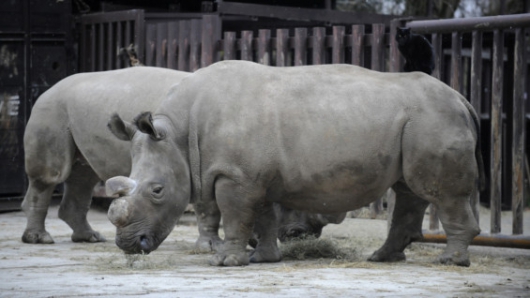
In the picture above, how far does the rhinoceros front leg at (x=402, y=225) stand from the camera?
26.2ft

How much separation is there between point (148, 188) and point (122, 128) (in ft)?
1.74

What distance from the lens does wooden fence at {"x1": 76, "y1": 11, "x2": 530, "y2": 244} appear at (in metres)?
8.70

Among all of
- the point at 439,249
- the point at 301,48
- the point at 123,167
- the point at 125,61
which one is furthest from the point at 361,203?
the point at 125,61

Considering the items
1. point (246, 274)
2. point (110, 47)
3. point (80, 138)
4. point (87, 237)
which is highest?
point (110, 47)

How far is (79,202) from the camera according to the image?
956 cm

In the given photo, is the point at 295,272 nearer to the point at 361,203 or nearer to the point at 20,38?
the point at 361,203

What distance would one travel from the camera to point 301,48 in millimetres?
10375

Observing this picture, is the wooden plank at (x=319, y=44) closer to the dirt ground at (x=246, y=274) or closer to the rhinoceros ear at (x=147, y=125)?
the dirt ground at (x=246, y=274)

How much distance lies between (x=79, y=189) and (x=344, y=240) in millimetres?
2426

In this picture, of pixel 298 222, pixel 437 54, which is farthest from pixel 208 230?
pixel 437 54

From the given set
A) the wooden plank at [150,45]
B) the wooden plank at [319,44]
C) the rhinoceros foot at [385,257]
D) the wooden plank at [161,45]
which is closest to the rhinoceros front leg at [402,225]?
the rhinoceros foot at [385,257]

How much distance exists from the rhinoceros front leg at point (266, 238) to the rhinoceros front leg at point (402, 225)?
2.44 ft

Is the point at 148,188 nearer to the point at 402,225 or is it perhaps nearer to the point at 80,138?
the point at 80,138

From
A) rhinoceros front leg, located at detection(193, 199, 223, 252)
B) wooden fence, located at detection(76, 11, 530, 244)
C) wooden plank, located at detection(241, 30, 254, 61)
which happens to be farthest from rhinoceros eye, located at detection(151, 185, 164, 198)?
wooden plank, located at detection(241, 30, 254, 61)
